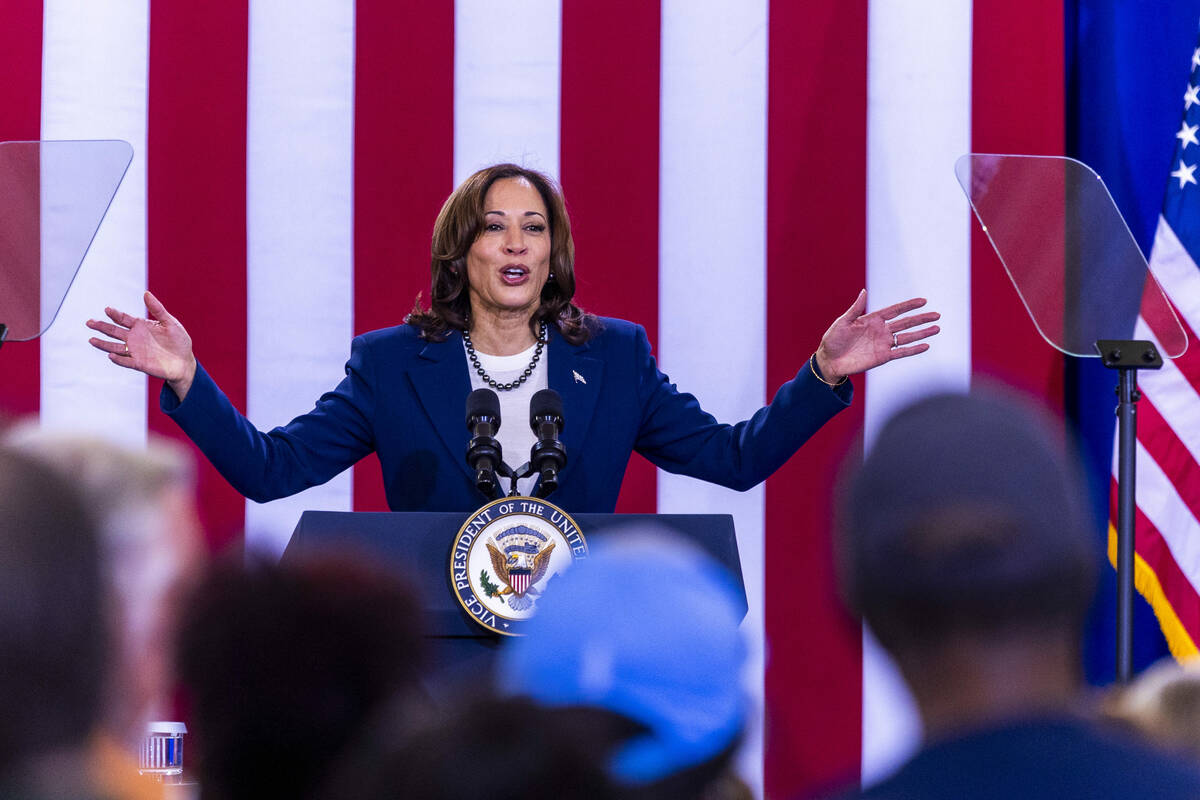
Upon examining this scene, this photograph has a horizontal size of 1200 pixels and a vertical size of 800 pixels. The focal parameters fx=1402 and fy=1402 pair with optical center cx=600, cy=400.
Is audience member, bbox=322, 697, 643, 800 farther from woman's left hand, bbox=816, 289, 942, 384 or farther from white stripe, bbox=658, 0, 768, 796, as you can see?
white stripe, bbox=658, 0, 768, 796

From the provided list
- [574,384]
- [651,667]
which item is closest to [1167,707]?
[651,667]

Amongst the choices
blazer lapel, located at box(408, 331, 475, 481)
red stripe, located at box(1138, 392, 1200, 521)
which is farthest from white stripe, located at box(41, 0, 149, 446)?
red stripe, located at box(1138, 392, 1200, 521)

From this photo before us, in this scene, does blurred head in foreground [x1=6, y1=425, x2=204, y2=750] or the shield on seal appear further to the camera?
the shield on seal

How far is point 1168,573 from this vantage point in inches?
140

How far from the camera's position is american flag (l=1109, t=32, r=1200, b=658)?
3.54m

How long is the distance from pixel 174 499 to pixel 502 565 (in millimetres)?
810

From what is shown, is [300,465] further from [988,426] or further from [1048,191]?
[988,426]

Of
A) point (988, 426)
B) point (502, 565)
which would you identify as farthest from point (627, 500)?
point (988, 426)

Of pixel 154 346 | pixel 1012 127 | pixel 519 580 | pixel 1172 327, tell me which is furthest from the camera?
pixel 1012 127

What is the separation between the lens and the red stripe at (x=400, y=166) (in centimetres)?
374

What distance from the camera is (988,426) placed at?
0.84m

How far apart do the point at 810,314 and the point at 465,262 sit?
1143mm

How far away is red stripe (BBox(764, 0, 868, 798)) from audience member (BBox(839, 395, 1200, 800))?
2856mm

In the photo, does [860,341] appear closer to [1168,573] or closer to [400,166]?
[1168,573]
